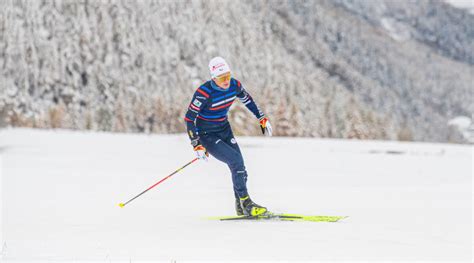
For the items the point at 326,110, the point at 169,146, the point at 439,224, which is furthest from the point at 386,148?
the point at 326,110

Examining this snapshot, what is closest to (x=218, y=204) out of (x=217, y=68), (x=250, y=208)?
(x=250, y=208)

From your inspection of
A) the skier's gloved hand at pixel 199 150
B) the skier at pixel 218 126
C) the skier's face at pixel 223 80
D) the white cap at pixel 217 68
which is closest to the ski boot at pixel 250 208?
the skier at pixel 218 126

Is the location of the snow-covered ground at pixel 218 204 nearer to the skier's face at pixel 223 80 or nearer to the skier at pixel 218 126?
the skier at pixel 218 126

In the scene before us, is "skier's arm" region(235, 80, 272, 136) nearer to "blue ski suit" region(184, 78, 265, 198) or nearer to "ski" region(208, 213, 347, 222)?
"blue ski suit" region(184, 78, 265, 198)

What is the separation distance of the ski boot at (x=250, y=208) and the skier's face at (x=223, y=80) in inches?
65.6

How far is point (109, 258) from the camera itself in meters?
5.92

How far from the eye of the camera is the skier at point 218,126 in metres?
8.45

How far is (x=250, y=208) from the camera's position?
8.65 metres

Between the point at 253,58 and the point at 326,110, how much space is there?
14.7 m

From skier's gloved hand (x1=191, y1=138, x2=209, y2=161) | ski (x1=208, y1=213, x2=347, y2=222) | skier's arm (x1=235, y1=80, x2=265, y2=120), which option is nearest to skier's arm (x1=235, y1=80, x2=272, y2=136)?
skier's arm (x1=235, y1=80, x2=265, y2=120)

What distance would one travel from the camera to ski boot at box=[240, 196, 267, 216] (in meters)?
8.62

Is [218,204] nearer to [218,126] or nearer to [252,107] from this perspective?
[252,107]

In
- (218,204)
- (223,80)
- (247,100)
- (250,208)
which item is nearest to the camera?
(223,80)

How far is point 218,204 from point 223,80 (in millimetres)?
3033
